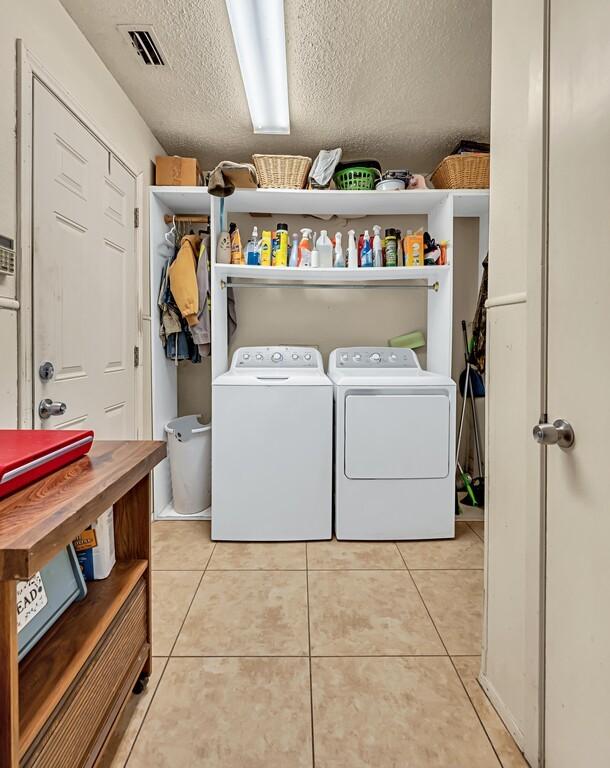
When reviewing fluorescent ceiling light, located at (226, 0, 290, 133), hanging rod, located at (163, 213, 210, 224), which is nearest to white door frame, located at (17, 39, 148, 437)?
fluorescent ceiling light, located at (226, 0, 290, 133)

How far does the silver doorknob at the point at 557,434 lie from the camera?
0.91 m

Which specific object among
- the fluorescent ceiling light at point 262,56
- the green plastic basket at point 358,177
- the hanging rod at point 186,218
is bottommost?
the hanging rod at point 186,218

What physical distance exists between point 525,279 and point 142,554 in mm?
1334

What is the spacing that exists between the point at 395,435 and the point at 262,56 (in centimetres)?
188

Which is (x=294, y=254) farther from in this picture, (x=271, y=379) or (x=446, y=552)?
(x=446, y=552)

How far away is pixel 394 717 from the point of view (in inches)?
49.6

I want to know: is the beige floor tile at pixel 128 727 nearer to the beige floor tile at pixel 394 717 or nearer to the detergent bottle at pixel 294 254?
the beige floor tile at pixel 394 717

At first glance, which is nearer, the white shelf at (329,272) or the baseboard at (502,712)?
the baseboard at (502,712)

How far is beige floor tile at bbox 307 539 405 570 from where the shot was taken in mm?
2178

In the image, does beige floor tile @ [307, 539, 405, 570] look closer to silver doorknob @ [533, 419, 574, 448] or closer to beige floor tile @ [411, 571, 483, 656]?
beige floor tile @ [411, 571, 483, 656]

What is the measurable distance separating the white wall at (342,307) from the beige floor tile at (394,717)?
6.83 feet

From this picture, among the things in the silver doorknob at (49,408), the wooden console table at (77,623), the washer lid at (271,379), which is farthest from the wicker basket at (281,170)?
the wooden console table at (77,623)

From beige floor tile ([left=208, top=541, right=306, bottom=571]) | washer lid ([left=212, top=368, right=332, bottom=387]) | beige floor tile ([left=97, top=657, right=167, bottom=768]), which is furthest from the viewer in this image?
washer lid ([left=212, top=368, right=332, bottom=387])

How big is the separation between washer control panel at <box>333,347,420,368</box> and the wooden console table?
1.77 m
